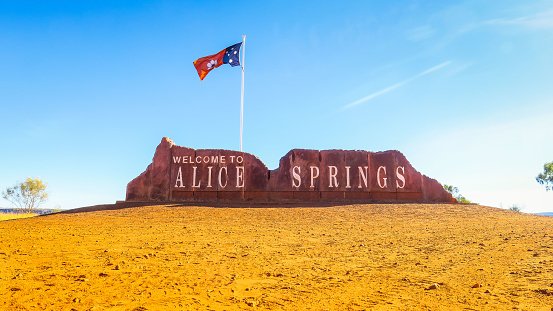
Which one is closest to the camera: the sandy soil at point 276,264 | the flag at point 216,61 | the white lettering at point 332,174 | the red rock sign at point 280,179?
the sandy soil at point 276,264

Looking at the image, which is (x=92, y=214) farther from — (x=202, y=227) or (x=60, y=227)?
(x=202, y=227)

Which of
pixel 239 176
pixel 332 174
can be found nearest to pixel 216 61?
pixel 239 176

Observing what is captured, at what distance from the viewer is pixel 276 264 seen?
5.78 m

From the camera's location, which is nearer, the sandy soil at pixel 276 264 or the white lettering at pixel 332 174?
the sandy soil at pixel 276 264

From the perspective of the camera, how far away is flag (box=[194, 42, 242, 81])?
17.2m

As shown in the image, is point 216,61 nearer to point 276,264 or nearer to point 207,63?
point 207,63

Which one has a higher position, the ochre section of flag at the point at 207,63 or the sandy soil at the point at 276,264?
the ochre section of flag at the point at 207,63

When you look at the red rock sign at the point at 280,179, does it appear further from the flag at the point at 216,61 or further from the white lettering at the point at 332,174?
the flag at the point at 216,61

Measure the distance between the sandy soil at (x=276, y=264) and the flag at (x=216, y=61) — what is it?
9.16 m

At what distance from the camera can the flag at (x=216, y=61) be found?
56.5 ft

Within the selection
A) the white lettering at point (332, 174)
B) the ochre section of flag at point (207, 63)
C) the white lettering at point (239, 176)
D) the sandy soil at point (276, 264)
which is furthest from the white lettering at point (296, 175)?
the ochre section of flag at point (207, 63)

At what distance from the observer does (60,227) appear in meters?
9.12

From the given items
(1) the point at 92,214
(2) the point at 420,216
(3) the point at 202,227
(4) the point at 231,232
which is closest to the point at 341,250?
(4) the point at 231,232

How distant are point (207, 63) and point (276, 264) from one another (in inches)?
524
